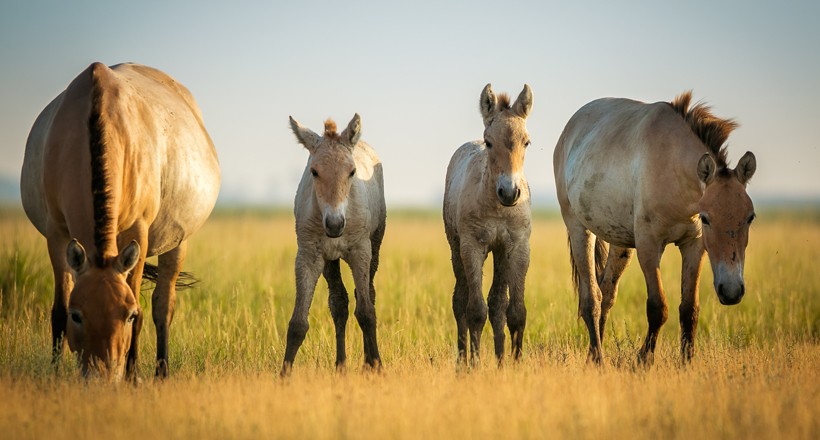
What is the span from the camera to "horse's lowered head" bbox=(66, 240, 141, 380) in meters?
5.47

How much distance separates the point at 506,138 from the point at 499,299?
155 centimetres

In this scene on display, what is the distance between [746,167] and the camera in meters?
6.52

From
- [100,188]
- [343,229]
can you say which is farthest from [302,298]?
[100,188]

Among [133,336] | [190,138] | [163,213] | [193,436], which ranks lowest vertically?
[193,436]

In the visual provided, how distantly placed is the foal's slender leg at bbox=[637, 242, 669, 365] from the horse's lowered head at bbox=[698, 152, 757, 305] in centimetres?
77

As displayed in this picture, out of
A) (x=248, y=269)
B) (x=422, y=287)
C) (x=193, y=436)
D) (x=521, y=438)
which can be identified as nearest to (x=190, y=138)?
(x=193, y=436)

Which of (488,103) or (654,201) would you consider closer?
(654,201)

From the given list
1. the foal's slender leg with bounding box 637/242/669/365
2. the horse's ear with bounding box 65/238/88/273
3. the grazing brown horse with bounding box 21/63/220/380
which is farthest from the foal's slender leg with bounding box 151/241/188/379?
the foal's slender leg with bounding box 637/242/669/365

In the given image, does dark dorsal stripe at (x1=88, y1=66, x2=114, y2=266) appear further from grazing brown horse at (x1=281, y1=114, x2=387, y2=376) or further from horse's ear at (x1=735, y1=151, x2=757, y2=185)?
horse's ear at (x1=735, y1=151, x2=757, y2=185)

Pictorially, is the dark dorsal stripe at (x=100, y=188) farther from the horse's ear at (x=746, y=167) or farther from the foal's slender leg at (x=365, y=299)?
the horse's ear at (x=746, y=167)

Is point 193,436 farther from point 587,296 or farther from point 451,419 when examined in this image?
point 587,296

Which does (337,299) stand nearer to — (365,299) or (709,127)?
(365,299)

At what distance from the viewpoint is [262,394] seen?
5.67 m

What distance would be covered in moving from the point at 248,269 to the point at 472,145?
7.63 metres
